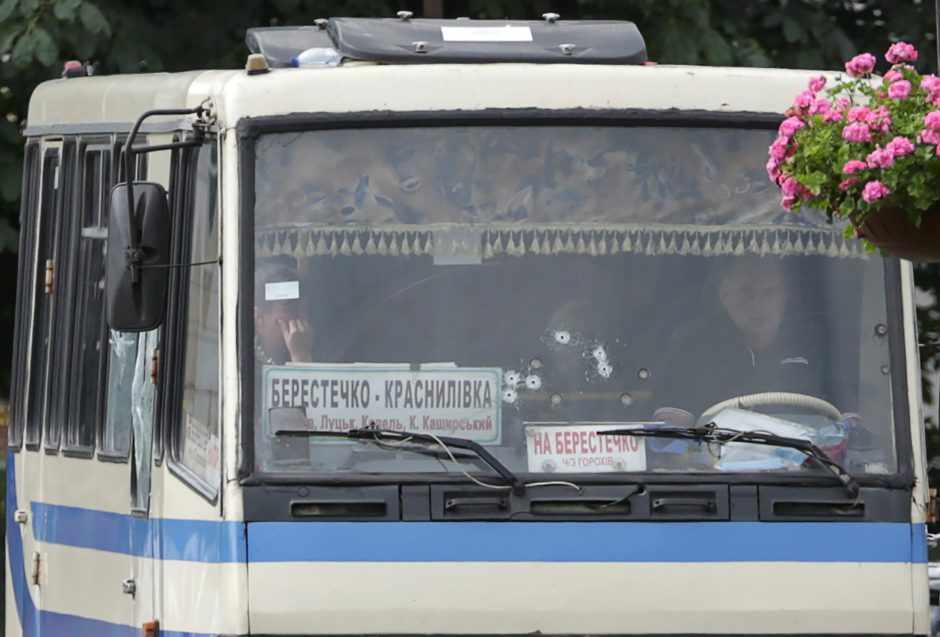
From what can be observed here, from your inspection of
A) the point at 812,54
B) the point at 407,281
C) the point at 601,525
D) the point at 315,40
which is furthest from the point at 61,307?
the point at 812,54

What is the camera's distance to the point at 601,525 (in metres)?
6.24

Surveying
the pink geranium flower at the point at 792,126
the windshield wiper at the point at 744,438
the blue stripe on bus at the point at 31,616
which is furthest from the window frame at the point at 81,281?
the pink geranium flower at the point at 792,126

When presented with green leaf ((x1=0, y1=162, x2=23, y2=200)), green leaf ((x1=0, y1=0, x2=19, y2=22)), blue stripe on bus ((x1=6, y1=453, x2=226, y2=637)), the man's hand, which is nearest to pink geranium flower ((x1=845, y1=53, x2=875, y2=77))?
the man's hand

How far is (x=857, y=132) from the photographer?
5219 millimetres

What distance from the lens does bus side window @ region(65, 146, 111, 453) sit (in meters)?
7.87

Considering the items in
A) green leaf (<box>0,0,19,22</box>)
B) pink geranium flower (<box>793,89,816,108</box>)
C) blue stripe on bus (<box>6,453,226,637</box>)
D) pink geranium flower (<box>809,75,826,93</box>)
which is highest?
green leaf (<box>0,0,19,22</box>)

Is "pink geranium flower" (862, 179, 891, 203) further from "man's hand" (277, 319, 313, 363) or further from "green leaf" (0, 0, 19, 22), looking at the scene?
"green leaf" (0, 0, 19, 22)

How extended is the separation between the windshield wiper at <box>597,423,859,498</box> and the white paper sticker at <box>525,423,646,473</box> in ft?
0.10

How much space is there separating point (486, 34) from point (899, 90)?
209 cm

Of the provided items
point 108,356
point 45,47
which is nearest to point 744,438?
point 108,356

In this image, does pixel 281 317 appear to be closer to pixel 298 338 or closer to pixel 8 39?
pixel 298 338

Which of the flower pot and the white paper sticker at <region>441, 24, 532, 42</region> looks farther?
the white paper sticker at <region>441, 24, 532, 42</region>

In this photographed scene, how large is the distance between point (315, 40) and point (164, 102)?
0.54 meters

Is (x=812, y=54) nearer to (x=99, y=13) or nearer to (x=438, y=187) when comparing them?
(x=99, y=13)
